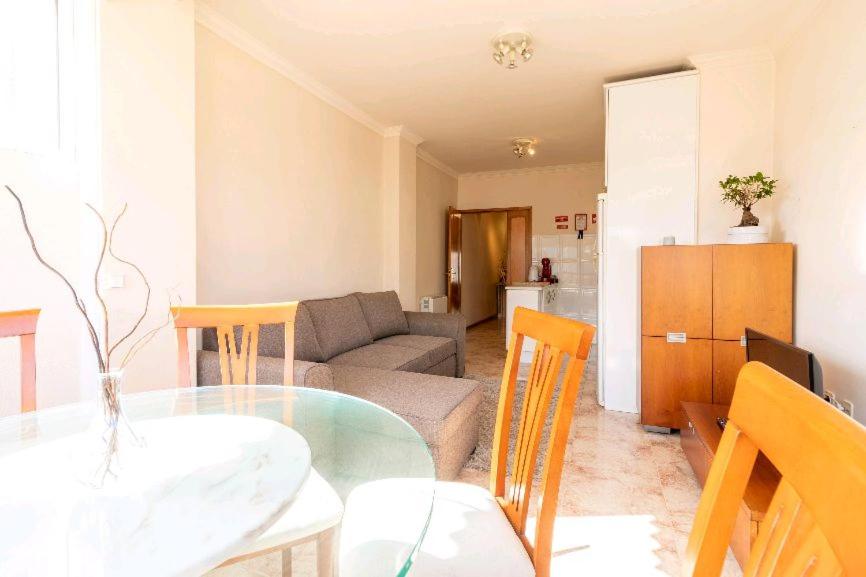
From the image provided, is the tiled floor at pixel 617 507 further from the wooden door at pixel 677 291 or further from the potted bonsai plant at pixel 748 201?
the potted bonsai plant at pixel 748 201

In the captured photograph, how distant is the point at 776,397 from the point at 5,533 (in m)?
1.13

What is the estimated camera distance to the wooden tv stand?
4.99ft

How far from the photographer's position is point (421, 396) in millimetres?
2336

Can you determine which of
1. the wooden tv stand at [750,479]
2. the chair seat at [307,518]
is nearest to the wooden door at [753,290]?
the wooden tv stand at [750,479]

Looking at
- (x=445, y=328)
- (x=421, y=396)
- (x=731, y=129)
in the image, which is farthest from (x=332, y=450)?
(x=731, y=129)

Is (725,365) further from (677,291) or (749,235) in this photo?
(749,235)

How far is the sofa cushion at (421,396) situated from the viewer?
213 cm

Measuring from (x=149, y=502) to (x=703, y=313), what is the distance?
315 centimetres

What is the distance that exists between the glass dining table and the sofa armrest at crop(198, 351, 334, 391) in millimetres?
397

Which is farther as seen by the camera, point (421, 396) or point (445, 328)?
point (445, 328)

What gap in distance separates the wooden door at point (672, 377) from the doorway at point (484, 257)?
401 centimetres

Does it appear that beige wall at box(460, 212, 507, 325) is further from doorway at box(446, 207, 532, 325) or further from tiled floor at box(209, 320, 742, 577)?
tiled floor at box(209, 320, 742, 577)

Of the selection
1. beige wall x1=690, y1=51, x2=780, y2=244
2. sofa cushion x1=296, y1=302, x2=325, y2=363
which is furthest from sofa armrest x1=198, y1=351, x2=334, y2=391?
beige wall x1=690, y1=51, x2=780, y2=244

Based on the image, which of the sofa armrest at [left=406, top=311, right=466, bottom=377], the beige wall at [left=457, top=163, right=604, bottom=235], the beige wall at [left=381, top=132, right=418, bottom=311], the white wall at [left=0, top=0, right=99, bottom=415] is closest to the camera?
the white wall at [left=0, top=0, right=99, bottom=415]
